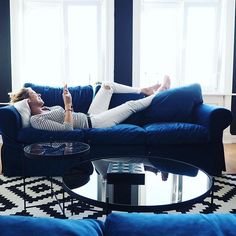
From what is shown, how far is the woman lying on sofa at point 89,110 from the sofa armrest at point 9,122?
0.15 metres

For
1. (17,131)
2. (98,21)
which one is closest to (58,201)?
(17,131)

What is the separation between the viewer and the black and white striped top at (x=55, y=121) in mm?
2928

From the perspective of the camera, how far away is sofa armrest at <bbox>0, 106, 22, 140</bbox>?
2.91 metres

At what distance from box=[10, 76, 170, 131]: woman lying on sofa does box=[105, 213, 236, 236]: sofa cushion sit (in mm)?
2124

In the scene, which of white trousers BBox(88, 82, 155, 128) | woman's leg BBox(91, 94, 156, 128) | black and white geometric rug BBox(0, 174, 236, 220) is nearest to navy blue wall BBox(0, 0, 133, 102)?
white trousers BBox(88, 82, 155, 128)

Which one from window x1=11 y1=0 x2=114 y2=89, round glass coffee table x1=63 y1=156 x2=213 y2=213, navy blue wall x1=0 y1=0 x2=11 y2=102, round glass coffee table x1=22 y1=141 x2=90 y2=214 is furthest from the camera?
window x1=11 y1=0 x2=114 y2=89

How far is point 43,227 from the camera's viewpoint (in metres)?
0.81

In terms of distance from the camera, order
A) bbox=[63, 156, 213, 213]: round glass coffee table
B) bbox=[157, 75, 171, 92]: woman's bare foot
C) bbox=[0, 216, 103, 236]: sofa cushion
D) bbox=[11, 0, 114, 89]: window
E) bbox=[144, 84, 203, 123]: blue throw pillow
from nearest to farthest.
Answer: bbox=[0, 216, 103, 236]: sofa cushion → bbox=[63, 156, 213, 213]: round glass coffee table → bbox=[144, 84, 203, 123]: blue throw pillow → bbox=[157, 75, 171, 92]: woman's bare foot → bbox=[11, 0, 114, 89]: window

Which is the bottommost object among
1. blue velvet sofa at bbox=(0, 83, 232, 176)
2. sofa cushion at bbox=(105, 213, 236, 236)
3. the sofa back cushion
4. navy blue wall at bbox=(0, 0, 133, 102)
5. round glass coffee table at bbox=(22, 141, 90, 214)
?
blue velvet sofa at bbox=(0, 83, 232, 176)

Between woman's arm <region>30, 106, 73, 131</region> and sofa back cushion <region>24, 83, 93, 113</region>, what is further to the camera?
sofa back cushion <region>24, 83, 93, 113</region>

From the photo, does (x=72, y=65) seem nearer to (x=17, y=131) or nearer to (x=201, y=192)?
(x=17, y=131)

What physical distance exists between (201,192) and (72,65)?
11.8 ft

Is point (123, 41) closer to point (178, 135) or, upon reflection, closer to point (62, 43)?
point (62, 43)

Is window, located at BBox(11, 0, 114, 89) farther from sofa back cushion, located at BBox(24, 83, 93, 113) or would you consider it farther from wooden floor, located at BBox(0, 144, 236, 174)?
wooden floor, located at BBox(0, 144, 236, 174)
